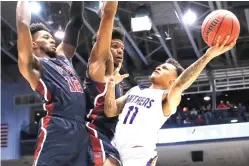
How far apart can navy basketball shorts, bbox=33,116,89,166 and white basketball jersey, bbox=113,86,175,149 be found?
30 centimetres

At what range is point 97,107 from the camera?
331cm

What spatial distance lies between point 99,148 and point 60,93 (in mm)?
474

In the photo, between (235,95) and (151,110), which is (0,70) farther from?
(151,110)

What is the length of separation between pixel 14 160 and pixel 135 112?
13251 mm

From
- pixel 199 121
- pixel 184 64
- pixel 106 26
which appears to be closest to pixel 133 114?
pixel 106 26

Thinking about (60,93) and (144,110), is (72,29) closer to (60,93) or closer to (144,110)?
(60,93)

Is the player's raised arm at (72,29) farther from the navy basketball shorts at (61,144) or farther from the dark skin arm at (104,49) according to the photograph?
the navy basketball shorts at (61,144)

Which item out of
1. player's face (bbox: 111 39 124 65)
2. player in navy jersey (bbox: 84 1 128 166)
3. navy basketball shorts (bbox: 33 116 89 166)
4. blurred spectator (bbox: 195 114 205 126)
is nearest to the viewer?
navy basketball shorts (bbox: 33 116 89 166)

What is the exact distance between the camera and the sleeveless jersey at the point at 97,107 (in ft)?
10.8

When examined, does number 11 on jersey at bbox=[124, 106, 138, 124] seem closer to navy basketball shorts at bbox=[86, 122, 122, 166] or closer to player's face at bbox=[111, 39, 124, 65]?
navy basketball shorts at bbox=[86, 122, 122, 166]

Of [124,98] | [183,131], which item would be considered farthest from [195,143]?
[124,98]

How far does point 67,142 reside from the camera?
3078 millimetres

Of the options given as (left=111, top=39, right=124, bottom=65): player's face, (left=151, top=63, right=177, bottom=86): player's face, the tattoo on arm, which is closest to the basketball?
the tattoo on arm

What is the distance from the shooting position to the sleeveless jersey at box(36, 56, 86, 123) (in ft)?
10.4
